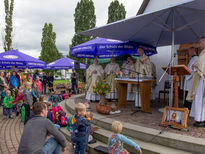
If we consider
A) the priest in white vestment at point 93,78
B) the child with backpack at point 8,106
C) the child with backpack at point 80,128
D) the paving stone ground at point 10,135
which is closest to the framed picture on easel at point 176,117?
the child with backpack at point 80,128

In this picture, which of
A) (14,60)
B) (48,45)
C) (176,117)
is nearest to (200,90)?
(176,117)

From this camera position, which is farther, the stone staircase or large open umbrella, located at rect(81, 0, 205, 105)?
large open umbrella, located at rect(81, 0, 205, 105)

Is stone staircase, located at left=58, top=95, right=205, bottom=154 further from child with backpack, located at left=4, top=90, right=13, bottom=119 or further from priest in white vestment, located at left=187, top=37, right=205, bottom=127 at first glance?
child with backpack, located at left=4, top=90, right=13, bottom=119

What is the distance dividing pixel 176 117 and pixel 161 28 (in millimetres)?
3742

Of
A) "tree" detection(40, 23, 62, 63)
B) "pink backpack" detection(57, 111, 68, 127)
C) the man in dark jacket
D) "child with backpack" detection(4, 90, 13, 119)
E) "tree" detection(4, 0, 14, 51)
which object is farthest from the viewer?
"tree" detection(40, 23, 62, 63)

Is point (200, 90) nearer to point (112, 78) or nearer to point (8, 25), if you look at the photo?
point (112, 78)

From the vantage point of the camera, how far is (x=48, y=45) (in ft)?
123

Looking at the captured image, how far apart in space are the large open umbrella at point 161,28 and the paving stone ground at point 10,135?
365 cm

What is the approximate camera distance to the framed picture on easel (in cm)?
409

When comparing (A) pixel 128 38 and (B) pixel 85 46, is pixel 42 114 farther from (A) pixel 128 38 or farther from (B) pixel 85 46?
(A) pixel 128 38

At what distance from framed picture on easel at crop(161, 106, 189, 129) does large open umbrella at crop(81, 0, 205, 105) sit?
0.89ft

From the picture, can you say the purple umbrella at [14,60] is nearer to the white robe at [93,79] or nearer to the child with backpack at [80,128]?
the white robe at [93,79]

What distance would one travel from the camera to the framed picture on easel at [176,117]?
409 cm

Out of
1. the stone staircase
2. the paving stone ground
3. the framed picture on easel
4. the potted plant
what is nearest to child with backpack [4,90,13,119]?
the paving stone ground
